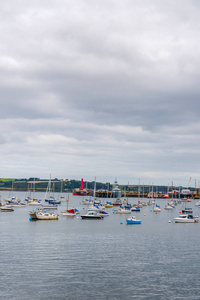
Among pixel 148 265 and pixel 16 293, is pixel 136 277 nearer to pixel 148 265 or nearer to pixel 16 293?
pixel 148 265

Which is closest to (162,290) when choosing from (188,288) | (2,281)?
(188,288)

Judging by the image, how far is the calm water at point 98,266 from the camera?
151 ft

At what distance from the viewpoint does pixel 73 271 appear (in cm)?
5559

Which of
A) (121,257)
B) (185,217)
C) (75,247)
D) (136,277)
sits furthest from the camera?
(185,217)

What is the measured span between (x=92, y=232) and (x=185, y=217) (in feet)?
168

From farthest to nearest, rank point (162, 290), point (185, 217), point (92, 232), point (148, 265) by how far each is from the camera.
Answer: point (185, 217) < point (92, 232) < point (148, 265) < point (162, 290)

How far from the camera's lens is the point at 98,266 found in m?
59.6

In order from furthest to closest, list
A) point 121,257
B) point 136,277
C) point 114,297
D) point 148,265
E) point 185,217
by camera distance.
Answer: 1. point 185,217
2. point 121,257
3. point 148,265
4. point 136,277
5. point 114,297

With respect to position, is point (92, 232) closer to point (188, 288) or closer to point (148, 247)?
point (148, 247)

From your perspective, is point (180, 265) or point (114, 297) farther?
point (180, 265)

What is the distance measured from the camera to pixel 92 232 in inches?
4144

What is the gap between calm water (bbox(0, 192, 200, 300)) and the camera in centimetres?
4600

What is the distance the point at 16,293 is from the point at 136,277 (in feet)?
59.7

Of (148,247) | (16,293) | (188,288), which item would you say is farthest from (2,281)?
(148,247)
